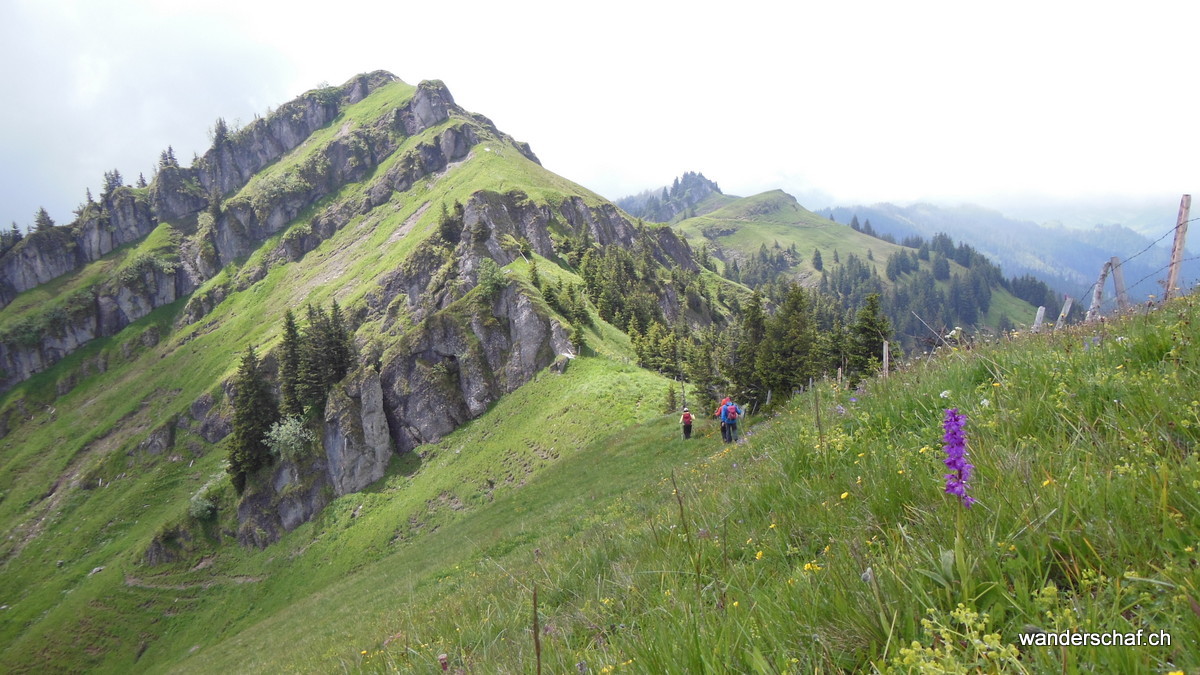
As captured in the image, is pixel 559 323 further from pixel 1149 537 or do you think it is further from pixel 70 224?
pixel 70 224

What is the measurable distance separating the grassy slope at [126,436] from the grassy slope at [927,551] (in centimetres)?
4919

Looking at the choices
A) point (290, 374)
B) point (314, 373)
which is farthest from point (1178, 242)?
point (290, 374)

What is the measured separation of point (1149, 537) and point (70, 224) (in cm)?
23218

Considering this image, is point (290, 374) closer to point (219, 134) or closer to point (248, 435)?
point (248, 435)

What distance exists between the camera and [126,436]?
85562mm

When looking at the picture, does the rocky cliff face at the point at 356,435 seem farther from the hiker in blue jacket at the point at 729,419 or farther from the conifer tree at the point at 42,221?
the conifer tree at the point at 42,221

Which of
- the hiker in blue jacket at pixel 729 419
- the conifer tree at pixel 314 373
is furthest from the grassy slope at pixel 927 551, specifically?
the conifer tree at pixel 314 373

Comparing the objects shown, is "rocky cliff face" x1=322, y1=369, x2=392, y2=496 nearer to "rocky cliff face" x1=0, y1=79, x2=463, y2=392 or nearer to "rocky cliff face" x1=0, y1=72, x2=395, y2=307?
"rocky cliff face" x1=0, y1=79, x2=463, y2=392

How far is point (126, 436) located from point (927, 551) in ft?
395

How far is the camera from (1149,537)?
183cm

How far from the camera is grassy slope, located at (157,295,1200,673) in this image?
1663 millimetres

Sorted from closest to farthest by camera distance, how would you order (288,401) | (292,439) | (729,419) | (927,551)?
(927,551)
(729,419)
(292,439)
(288,401)

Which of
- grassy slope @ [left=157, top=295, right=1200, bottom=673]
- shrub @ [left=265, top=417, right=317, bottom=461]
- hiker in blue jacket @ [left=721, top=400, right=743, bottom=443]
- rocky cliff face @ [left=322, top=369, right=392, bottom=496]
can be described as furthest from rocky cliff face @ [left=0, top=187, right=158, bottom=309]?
grassy slope @ [left=157, top=295, right=1200, bottom=673]

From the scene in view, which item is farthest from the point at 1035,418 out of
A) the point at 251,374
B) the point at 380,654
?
the point at 251,374
